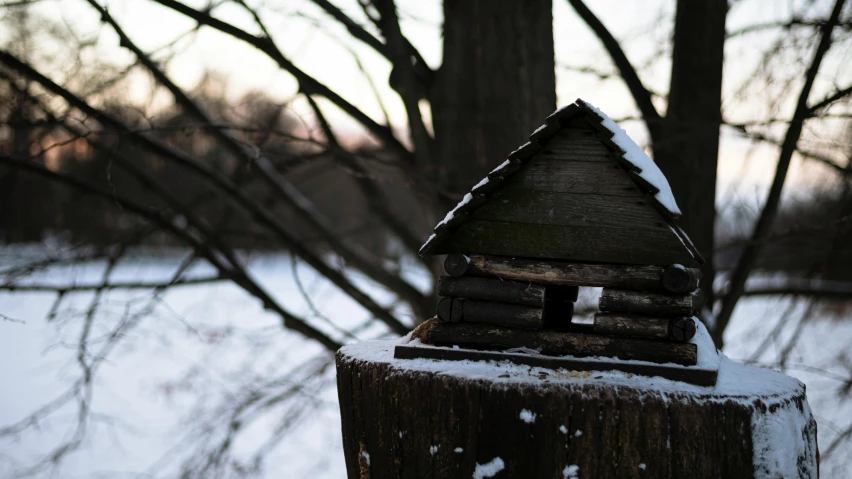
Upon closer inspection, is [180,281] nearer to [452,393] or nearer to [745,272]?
[452,393]

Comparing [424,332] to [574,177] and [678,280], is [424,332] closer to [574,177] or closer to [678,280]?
[574,177]

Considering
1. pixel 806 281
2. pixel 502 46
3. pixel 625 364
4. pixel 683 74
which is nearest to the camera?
pixel 625 364

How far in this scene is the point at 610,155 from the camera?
2.10 meters

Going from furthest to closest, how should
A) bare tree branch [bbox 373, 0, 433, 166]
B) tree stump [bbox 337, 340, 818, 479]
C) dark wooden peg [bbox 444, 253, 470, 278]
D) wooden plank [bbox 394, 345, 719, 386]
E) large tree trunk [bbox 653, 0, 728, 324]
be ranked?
large tree trunk [bbox 653, 0, 728, 324] < bare tree branch [bbox 373, 0, 433, 166] < dark wooden peg [bbox 444, 253, 470, 278] < wooden plank [bbox 394, 345, 719, 386] < tree stump [bbox 337, 340, 818, 479]

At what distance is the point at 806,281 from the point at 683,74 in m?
2.25

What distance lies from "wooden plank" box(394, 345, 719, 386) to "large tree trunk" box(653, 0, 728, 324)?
97.3 inches

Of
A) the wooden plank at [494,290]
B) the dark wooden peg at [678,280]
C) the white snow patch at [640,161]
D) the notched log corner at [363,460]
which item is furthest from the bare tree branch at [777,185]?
the notched log corner at [363,460]

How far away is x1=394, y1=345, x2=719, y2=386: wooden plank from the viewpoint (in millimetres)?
1969

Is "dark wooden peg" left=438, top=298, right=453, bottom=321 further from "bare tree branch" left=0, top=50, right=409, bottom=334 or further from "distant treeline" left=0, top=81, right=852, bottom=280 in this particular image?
"bare tree branch" left=0, top=50, right=409, bottom=334

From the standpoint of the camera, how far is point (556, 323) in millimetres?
2752

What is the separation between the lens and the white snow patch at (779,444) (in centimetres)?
190

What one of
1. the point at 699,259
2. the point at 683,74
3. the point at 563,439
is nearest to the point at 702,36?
the point at 683,74

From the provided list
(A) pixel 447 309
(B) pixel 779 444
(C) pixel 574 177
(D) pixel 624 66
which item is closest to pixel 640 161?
(C) pixel 574 177

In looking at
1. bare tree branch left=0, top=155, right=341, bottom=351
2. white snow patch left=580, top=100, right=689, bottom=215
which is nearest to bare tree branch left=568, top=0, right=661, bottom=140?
white snow patch left=580, top=100, right=689, bottom=215
